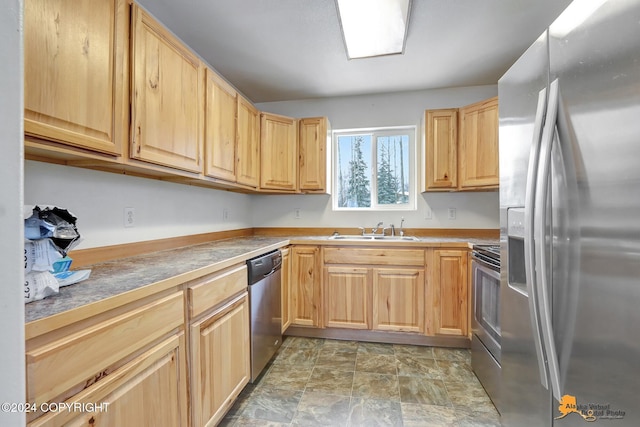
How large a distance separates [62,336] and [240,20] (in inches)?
77.5

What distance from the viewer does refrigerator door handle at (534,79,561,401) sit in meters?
0.87

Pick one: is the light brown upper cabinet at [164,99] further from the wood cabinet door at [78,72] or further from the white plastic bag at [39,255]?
the white plastic bag at [39,255]

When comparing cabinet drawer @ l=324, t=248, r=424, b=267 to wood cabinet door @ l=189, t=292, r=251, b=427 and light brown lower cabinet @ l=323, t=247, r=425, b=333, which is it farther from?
wood cabinet door @ l=189, t=292, r=251, b=427

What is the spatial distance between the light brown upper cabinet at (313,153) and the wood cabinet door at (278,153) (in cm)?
7

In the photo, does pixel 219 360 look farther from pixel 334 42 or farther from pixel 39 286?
pixel 334 42

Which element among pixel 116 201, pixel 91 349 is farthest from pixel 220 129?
pixel 91 349

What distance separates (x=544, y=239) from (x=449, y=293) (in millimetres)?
1553

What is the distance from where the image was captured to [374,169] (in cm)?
313

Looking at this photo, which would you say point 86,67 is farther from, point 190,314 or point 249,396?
point 249,396

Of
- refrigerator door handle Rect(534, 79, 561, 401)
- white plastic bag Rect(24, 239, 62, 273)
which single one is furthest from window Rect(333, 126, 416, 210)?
white plastic bag Rect(24, 239, 62, 273)

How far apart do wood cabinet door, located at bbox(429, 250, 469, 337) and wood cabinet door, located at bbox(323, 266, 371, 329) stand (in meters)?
0.56

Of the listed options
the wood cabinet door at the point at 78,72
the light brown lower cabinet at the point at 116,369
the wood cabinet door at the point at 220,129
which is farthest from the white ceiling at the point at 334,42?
the light brown lower cabinet at the point at 116,369

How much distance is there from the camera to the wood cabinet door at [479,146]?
7.49 feet

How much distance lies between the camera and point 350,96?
9.97 feet
